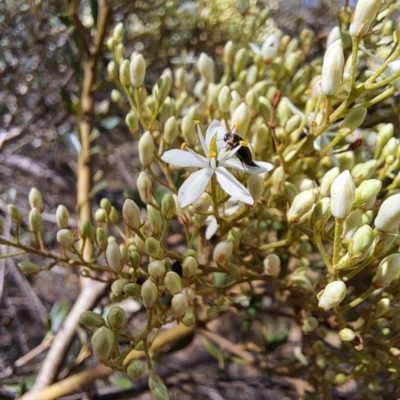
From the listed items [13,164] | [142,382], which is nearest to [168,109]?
[142,382]

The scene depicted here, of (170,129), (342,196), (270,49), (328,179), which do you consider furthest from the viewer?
(270,49)

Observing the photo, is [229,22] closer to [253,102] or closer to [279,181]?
[253,102]

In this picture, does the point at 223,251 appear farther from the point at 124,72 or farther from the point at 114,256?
the point at 124,72

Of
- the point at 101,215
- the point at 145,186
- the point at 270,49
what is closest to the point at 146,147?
the point at 145,186

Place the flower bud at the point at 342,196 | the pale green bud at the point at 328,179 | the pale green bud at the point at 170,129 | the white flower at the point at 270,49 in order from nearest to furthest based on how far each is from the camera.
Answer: the flower bud at the point at 342,196
the pale green bud at the point at 328,179
the pale green bud at the point at 170,129
the white flower at the point at 270,49

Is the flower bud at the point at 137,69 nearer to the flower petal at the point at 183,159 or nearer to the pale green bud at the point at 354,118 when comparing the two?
the flower petal at the point at 183,159

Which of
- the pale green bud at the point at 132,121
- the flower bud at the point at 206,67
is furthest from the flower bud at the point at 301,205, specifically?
the flower bud at the point at 206,67

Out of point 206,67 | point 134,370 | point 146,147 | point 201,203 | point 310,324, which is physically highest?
point 206,67
